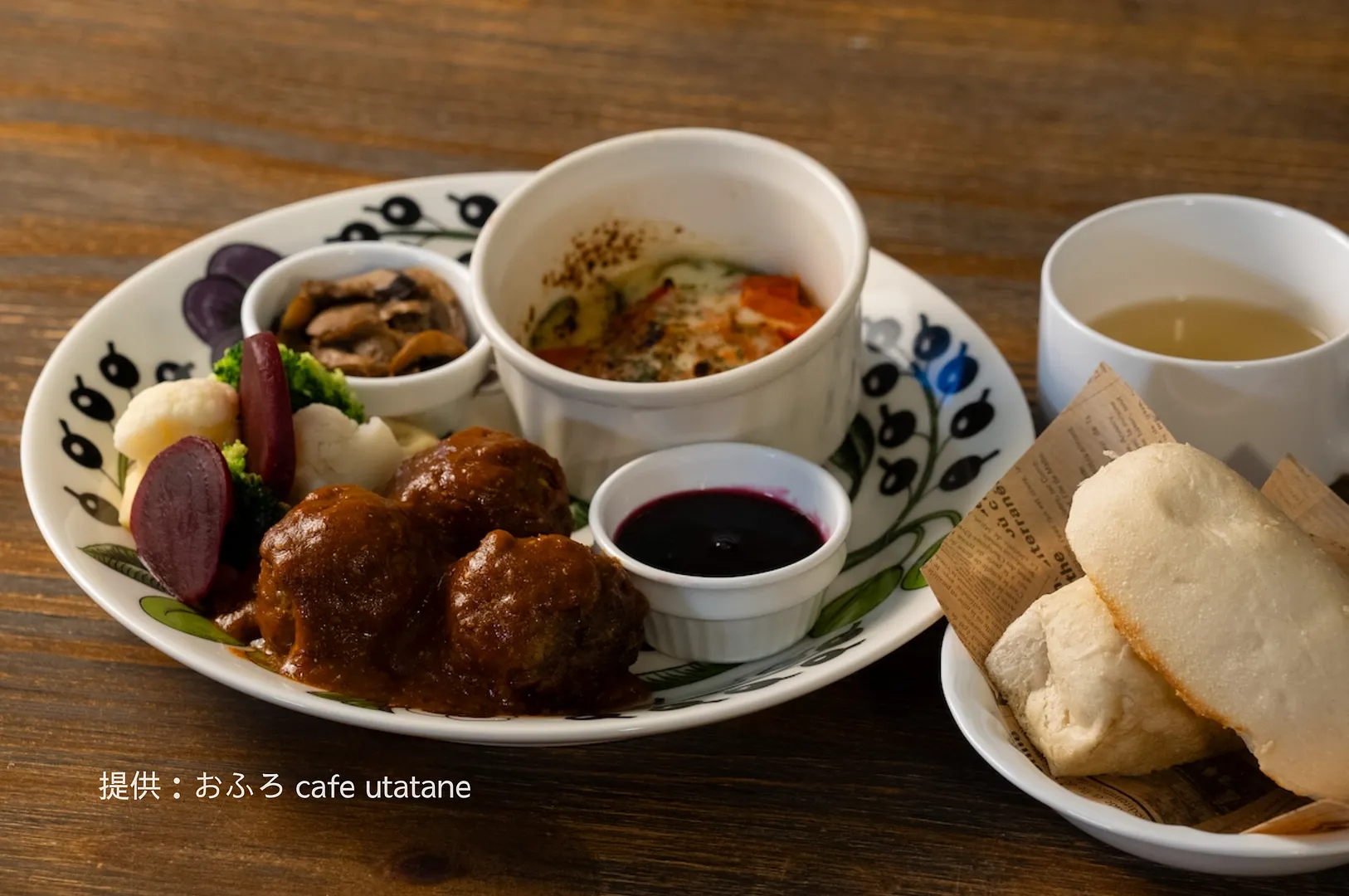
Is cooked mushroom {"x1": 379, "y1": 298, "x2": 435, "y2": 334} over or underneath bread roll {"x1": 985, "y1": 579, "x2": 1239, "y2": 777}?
underneath

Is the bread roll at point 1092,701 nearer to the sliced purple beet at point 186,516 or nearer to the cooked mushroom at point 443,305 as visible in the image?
the sliced purple beet at point 186,516

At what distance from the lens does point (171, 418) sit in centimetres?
235

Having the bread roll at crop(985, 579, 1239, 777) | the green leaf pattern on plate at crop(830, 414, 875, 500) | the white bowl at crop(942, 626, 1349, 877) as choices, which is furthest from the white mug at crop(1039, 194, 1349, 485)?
the white bowl at crop(942, 626, 1349, 877)

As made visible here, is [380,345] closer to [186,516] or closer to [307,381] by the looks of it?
[307,381]

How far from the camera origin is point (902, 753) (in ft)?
6.79

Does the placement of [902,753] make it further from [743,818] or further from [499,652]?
[499,652]

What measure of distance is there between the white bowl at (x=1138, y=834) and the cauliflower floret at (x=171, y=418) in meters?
1.34

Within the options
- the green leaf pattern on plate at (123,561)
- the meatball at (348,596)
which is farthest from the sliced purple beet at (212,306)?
the meatball at (348,596)

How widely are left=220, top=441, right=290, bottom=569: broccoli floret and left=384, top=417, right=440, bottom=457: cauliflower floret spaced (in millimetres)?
331

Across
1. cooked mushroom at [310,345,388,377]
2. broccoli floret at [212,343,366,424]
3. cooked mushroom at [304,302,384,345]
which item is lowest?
cooked mushroom at [310,345,388,377]

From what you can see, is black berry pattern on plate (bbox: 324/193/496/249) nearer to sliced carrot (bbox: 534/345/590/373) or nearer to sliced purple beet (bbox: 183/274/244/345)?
sliced purple beet (bbox: 183/274/244/345)

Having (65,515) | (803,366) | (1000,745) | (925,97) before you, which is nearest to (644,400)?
(803,366)

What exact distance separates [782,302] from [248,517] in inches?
44.7

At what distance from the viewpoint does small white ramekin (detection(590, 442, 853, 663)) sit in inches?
83.0
